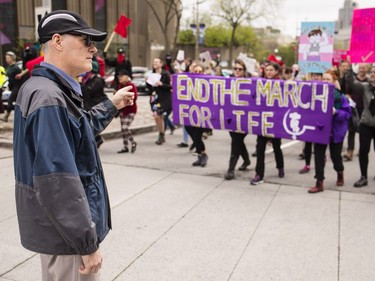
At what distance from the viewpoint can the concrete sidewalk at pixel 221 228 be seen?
366 centimetres

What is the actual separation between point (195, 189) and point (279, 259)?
91.8 inches

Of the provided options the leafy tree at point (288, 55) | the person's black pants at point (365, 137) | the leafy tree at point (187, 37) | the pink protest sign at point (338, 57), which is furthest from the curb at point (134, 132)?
the leafy tree at point (288, 55)

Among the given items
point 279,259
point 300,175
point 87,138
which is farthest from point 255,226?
point 87,138

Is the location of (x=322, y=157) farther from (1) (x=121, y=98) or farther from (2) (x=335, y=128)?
(1) (x=121, y=98)

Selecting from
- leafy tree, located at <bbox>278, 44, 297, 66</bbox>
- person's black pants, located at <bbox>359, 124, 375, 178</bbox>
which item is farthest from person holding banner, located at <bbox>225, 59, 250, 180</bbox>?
leafy tree, located at <bbox>278, 44, 297, 66</bbox>

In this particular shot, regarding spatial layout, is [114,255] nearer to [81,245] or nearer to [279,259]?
[279,259]

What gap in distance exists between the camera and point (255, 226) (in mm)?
4695

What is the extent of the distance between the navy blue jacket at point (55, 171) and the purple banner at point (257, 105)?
476 centimetres

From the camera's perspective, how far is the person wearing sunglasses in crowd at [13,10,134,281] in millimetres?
1737

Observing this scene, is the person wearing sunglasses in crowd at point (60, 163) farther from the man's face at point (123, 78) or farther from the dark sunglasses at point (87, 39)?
the man's face at point (123, 78)

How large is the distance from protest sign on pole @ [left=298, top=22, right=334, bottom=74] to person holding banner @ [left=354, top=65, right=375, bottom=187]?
89.3 inches

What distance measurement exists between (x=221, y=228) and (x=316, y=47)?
5.35 meters

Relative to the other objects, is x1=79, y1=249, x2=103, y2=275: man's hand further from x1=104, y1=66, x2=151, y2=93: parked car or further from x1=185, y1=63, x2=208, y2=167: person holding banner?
x1=104, y1=66, x2=151, y2=93: parked car

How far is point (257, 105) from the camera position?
6816 millimetres
